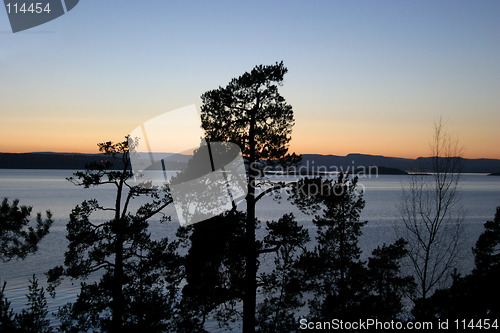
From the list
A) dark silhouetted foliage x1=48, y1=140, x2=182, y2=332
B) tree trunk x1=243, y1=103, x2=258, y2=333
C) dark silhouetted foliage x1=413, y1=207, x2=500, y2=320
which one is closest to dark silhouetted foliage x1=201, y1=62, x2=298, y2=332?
tree trunk x1=243, y1=103, x2=258, y2=333

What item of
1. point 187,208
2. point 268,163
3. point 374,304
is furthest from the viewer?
point 374,304

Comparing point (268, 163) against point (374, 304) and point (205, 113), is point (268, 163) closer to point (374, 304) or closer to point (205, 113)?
point (205, 113)

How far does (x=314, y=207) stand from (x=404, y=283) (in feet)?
32.3

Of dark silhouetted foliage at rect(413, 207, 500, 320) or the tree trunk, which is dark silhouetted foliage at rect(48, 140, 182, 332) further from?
dark silhouetted foliage at rect(413, 207, 500, 320)

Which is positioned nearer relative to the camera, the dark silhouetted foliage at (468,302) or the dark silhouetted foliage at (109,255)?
the dark silhouetted foliage at (468,302)

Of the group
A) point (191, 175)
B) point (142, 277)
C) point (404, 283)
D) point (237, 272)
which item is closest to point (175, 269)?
point (142, 277)

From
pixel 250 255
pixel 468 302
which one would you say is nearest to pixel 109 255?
pixel 250 255

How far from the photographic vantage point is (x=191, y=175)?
14.9 metres

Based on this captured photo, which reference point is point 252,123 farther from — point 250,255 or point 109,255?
point 109,255

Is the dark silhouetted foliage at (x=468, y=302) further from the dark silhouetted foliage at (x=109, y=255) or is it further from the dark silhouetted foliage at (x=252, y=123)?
the dark silhouetted foliage at (x=109, y=255)

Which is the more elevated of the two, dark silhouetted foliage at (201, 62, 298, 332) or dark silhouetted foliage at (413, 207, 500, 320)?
dark silhouetted foliage at (201, 62, 298, 332)

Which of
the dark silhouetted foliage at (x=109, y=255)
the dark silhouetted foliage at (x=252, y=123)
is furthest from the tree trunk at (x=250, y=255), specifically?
the dark silhouetted foliage at (x=109, y=255)

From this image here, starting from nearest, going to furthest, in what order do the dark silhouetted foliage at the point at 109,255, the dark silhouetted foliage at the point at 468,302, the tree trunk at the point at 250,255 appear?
the dark silhouetted foliage at the point at 468,302, the dark silhouetted foliage at the point at 109,255, the tree trunk at the point at 250,255

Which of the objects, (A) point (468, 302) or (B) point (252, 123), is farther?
(B) point (252, 123)
